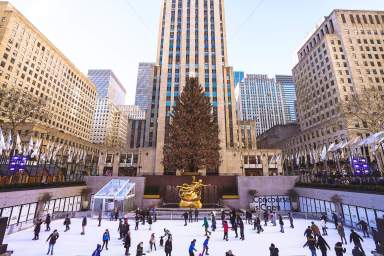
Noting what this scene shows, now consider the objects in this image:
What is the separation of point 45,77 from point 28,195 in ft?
238

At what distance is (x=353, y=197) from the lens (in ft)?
77.3

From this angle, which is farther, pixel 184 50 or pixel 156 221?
pixel 184 50

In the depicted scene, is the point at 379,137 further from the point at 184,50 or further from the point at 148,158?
the point at 184,50

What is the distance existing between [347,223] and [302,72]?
267ft

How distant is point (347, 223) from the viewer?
23.4m

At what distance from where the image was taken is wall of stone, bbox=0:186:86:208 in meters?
21.6

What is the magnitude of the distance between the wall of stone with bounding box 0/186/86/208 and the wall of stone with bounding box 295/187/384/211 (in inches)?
1501

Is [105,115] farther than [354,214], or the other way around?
[105,115]

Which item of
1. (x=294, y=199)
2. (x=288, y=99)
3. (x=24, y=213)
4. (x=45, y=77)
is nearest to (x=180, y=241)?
(x=24, y=213)

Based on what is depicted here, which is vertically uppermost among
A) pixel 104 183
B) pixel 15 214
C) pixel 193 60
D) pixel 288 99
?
pixel 288 99

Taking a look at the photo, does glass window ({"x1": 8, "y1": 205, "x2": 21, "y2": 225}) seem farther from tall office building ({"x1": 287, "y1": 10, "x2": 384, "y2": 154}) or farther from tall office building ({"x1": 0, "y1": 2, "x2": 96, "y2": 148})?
tall office building ({"x1": 287, "y1": 10, "x2": 384, "y2": 154})

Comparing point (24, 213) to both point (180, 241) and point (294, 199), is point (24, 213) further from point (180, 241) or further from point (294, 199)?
point (294, 199)

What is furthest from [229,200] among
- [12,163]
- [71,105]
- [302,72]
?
[71,105]

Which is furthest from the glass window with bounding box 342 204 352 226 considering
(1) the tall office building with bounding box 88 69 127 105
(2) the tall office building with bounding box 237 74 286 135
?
(1) the tall office building with bounding box 88 69 127 105
